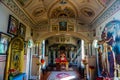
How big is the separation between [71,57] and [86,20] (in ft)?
43.6

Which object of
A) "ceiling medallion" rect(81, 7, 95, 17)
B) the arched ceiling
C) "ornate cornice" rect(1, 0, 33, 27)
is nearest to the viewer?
"ornate cornice" rect(1, 0, 33, 27)

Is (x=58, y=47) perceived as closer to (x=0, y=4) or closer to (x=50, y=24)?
(x=50, y=24)

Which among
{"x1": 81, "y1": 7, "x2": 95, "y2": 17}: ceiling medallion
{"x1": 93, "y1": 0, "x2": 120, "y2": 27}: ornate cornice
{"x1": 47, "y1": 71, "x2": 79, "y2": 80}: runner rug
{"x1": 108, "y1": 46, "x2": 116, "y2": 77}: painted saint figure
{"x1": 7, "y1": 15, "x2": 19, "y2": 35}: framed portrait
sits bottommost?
{"x1": 47, "y1": 71, "x2": 79, "y2": 80}: runner rug

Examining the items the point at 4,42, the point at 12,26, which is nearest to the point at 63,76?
the point at 12,26

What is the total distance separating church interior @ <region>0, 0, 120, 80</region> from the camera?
509 cm

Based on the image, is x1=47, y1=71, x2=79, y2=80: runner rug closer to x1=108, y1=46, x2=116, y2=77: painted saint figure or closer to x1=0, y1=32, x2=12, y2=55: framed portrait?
x1=108, y1=46, x2=116, y2=77: painted saint figure

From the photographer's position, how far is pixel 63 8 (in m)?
8.33

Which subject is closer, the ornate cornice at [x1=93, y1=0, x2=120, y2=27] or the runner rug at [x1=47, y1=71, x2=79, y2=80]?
the ornate cornice at [x1=93, y1=0, x2=120, y2=27]

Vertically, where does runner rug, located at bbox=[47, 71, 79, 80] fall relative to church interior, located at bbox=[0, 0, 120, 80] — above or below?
below

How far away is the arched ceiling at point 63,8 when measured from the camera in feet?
21.1

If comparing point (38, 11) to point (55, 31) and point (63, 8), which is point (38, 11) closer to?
point (63, 8)

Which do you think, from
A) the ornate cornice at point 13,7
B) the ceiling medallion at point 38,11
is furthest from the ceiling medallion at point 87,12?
the ornate cornice at point 13,7

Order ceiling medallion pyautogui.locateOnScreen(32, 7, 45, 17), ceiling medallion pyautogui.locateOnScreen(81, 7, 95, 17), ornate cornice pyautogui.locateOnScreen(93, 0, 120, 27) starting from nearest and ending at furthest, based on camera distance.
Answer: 1. ornate cornice pyautogui.locateOnScreen(93, 0, 120, 27)
2. ceiling medallion pyautogui.locateOnScreen(81, 7, 95, 17)
3. ceiling medallion pyautogui.locateOnScreen(32, 7, 45, 17)

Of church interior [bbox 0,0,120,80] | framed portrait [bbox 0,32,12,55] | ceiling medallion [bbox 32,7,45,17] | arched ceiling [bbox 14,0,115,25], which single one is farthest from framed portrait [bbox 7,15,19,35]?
ceiling medallion [bbox 32,7,45,17]
